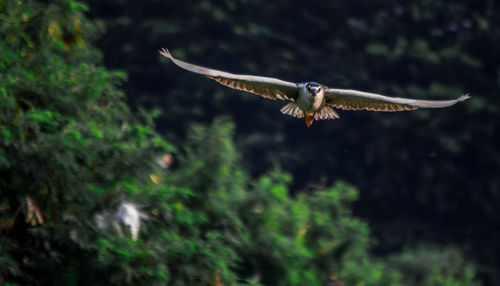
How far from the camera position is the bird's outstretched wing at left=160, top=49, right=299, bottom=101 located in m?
4.44

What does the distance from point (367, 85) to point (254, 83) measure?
12.8m

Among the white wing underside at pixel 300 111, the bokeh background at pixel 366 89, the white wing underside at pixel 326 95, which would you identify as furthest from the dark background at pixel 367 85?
the white wing underside at pixel 326 95

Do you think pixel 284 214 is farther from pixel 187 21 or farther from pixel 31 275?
pixel 187 21

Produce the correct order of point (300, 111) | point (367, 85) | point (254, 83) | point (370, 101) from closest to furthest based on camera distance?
point (254, 83), point (370, 101), point (300, 111), point (367, 85)

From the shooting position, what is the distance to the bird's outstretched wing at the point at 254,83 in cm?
444

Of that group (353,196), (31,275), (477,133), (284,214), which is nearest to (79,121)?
(31,275)

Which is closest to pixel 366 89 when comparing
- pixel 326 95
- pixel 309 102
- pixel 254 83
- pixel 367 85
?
pixel 367 85

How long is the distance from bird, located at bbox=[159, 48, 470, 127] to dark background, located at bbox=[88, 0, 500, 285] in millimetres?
11256

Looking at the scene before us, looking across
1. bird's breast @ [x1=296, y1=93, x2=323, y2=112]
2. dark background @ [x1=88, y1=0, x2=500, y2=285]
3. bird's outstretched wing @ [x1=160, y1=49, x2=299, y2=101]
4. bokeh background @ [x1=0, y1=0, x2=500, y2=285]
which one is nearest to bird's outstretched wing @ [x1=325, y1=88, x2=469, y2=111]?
bird's breast @ [x1=296, y1=93, x2=323, y2=112]

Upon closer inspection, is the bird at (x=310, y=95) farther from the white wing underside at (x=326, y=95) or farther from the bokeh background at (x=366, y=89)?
the bokeh background at (x=366, y=89)

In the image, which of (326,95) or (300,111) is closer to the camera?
(326,95)

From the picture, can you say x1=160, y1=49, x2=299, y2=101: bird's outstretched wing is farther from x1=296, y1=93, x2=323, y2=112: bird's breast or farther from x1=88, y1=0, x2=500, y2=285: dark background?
x1=88, y1=0, x2=500, y2=285: dark background

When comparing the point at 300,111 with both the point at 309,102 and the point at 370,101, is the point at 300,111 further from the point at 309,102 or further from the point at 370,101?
the point at 370,101

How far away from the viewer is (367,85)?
17.1m
